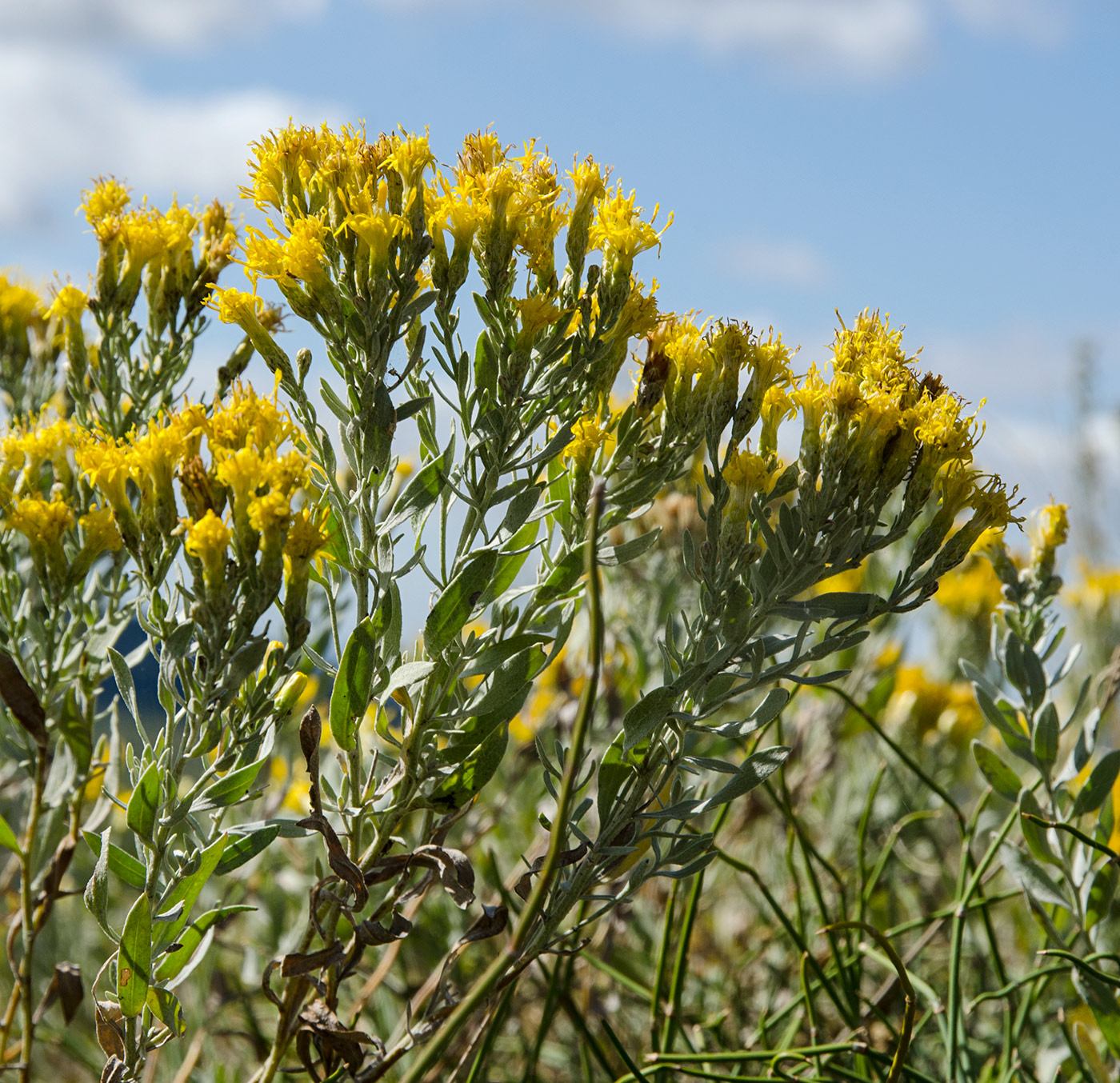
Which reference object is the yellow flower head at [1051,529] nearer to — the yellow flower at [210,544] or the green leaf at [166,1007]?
the yellow flower at [210,544]

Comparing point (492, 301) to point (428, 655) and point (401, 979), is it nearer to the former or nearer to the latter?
point (428, 655)

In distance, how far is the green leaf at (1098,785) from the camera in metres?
1.40

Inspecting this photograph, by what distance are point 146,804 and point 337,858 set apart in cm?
17

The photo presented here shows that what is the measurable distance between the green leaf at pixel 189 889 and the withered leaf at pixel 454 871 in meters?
0.18

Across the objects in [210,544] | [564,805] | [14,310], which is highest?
[14,310]

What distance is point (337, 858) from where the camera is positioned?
0.99 m

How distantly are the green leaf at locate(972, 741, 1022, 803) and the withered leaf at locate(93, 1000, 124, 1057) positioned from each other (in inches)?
42.1

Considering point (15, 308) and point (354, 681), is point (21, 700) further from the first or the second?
point (15, 308)

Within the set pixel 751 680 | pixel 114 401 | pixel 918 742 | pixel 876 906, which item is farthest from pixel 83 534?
pixel 918 742

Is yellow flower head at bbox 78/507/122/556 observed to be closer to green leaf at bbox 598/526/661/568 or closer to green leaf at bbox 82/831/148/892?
green leaf at bbox 82/831/148/892

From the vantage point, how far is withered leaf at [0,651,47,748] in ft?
3.92

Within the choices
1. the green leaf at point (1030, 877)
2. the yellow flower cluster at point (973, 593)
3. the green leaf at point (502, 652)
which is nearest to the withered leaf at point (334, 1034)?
the green leaf at point (502, 652)

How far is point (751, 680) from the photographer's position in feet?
3.47

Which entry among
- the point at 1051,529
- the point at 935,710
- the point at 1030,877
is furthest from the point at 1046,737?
the point at 935,710
